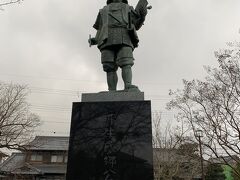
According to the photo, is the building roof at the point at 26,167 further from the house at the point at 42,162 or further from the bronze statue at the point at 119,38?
the bronze statue at the point at 119,38

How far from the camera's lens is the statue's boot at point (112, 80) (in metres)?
5.41

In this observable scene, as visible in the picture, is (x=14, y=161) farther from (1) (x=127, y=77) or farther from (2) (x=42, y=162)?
(1) (x=127, y=77)

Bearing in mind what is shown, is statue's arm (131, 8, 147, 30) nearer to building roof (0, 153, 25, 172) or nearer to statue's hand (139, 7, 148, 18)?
statue's hand (139, 7, 148, 18)

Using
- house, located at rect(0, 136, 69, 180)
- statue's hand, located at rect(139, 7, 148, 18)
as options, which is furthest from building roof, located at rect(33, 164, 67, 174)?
statue's hand, located at rect(139, 7, 148, 18)

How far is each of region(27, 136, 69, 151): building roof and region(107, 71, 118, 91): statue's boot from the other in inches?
1079

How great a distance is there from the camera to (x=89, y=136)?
4.49 m

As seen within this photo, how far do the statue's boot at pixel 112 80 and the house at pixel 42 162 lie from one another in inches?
935

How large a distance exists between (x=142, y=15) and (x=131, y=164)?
2.94 meters

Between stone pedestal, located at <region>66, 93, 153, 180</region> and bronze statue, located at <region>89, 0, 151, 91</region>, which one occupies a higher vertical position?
bronze statue, located at <region>89, 0, 151, 91</region>

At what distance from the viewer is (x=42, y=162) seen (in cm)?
3178

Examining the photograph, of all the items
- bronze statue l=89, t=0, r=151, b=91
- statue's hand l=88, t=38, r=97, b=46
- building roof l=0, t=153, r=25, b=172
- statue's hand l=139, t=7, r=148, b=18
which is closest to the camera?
bronze statue l=89, t=0, r=151, b=91

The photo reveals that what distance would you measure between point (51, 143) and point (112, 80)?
30860mm

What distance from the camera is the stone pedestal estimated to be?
165 inches

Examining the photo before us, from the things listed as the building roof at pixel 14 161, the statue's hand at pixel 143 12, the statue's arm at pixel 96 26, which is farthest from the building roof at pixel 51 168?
the statue's hand at pixel 143 12
